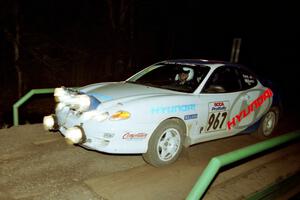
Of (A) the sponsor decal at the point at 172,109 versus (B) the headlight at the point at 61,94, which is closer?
(A) the sponsor decal at the point at 172,109

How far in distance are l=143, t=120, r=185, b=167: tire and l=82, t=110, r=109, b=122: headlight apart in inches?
30.7

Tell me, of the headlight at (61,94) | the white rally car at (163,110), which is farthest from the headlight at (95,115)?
the headlight at (61,94)

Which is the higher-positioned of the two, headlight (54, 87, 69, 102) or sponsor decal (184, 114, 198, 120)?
headlight (54, 87, 69, 102)

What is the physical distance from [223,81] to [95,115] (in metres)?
2.61

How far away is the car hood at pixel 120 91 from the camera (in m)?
4.76

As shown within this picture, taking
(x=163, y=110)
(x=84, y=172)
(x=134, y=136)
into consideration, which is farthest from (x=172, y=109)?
(x=84, y=172)

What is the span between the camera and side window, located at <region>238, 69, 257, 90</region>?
240 inches

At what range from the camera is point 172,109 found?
15.3 feet

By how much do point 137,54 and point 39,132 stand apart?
13155mm

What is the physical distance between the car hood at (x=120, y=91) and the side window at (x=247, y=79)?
1.79 m

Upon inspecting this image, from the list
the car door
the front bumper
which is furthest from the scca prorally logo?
the front bumper

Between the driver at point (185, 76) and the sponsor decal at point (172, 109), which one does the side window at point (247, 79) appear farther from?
the sponsor decal at point (172, 109)

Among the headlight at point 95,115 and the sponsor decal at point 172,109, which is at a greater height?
the sponsor decal at point 172,109

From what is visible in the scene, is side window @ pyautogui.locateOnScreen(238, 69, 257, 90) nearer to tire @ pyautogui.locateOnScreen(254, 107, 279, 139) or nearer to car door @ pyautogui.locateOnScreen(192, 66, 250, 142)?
car door @ pyautogui.locateOnScreen(192, 66, 250, 142)
